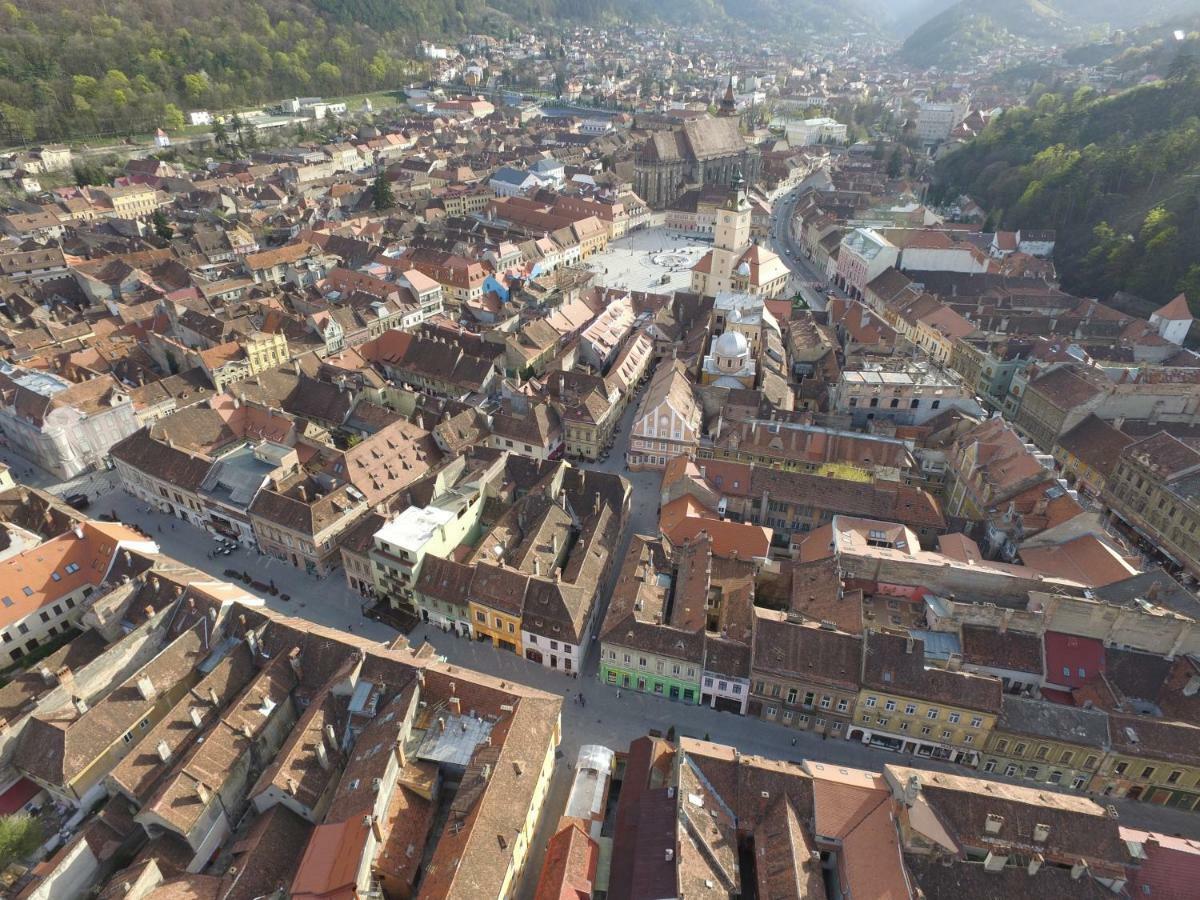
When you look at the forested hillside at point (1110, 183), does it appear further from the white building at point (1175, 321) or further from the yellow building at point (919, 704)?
the yellow building at point (919, 704)

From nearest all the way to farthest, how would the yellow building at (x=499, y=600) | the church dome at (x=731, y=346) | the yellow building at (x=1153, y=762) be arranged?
the yellow building at (x=1153, y=762), the yellow building at (x=499, y=600), the church dome at (x=731, y=346)

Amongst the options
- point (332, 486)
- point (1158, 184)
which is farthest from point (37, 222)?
point (1158, 184)

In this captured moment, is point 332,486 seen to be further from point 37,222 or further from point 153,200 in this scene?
point 153,200

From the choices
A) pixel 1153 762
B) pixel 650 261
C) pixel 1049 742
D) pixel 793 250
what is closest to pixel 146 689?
pixel 1049 742

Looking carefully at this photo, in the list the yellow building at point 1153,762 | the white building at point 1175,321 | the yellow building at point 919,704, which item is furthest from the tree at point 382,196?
the yellow building at point 1153,762

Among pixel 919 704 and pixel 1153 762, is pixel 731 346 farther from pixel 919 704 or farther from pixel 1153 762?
pixel 1153 762

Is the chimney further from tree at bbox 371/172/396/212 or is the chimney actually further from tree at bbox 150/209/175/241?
tree at bbox 371/172/396/212
